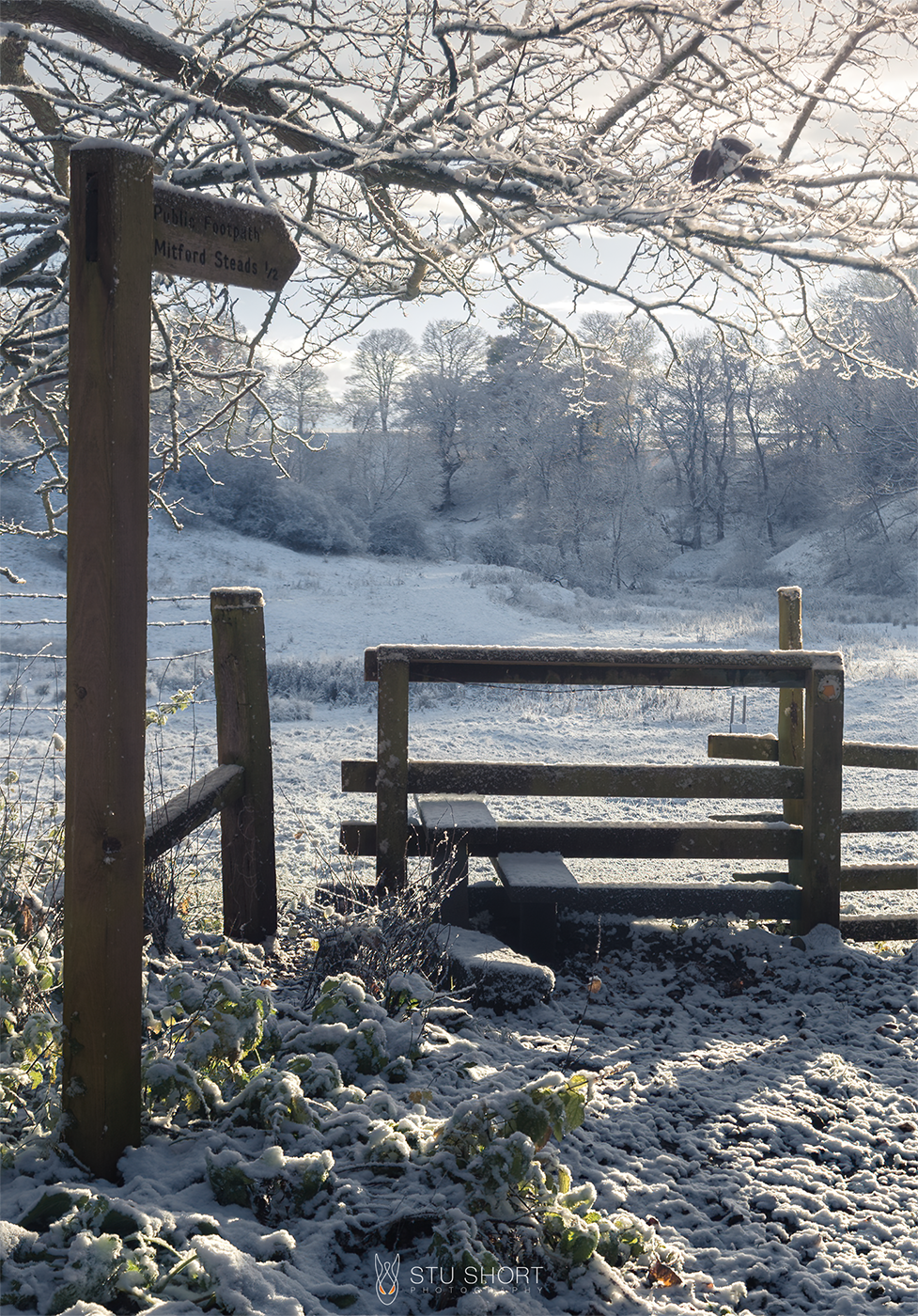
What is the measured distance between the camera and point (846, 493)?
41.7 meters

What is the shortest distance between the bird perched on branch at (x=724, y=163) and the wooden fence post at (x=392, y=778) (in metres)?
3.21

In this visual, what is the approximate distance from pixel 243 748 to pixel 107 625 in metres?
2.35

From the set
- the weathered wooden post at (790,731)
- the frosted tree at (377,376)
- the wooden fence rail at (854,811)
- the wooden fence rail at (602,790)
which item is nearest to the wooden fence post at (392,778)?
the wooden fence rail at (602,790)

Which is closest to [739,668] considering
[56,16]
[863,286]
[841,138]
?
[841,138]

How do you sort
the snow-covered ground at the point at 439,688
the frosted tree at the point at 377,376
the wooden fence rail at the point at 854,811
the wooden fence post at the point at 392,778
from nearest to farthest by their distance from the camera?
the wooden fence post at the point at 392,778 → the wooden fence rail at the point at 854,811 → the snow-covered ground at the point at 439,688 → the frosted tree at the point at 377,376

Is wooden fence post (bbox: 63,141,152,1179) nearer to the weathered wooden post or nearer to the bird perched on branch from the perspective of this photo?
the weathered wooden post

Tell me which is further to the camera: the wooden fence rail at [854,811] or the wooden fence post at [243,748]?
the wooden fence rail at [854,811]

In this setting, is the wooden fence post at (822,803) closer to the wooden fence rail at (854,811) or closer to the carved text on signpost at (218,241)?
the wooden fence rail at (854,811)

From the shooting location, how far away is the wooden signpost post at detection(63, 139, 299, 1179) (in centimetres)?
212

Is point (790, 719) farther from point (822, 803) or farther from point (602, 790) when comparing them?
point (602, 790)

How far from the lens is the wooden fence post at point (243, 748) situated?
14.5 feet

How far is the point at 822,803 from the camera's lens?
4586 millimetres

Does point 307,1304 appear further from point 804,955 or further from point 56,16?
point 56,16

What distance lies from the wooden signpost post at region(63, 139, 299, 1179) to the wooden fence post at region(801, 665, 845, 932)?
3371 mm
